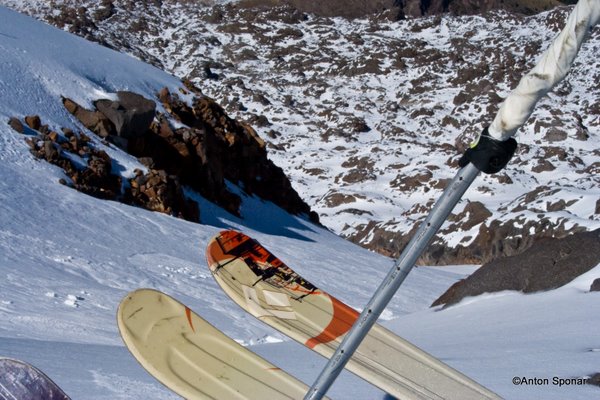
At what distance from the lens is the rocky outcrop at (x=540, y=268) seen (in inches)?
307

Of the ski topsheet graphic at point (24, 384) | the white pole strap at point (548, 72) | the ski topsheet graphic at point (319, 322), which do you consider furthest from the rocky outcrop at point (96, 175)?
the white pole strap at point (548, 72)

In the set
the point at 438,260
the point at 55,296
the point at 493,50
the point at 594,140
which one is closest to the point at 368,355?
the point at 55,296

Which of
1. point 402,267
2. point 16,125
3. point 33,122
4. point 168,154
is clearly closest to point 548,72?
point 402,267

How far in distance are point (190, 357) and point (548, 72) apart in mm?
2991

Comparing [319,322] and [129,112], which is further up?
[129,112]

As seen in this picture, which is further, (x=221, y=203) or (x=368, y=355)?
(x=221, y=203)

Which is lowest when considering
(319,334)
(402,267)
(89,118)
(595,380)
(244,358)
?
(244,358)

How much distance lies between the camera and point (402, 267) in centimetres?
220

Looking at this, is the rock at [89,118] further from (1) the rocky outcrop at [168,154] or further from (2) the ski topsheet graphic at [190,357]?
(2) the ski topsheet graphic at [190,357]

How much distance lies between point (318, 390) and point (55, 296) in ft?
21.2

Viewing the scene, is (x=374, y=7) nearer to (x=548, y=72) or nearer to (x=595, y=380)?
(x=595, y=380)

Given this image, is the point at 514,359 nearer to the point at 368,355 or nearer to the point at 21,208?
the point at 368,355

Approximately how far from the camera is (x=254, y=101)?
9938cm

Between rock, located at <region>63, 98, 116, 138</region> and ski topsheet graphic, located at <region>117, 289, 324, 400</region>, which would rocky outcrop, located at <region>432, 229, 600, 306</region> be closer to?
ski topsheet graphic, located at <region>117, 289, 324, 400</region>
